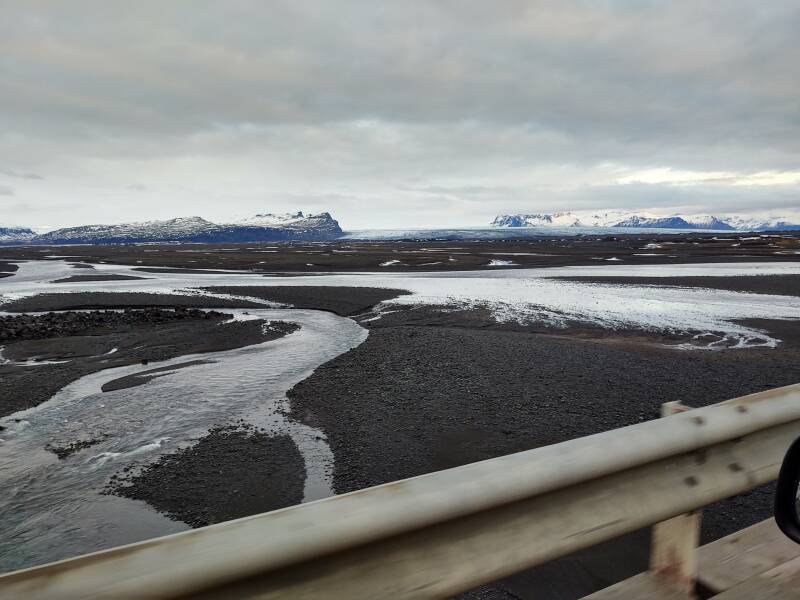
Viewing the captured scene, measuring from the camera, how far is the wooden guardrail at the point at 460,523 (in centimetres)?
113

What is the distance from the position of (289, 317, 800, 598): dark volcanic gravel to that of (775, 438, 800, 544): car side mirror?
2.53 meters

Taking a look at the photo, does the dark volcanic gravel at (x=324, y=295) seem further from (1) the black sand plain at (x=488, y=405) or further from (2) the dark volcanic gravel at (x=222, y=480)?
(2) the dark volcanic gravel at (x=222, y=480)

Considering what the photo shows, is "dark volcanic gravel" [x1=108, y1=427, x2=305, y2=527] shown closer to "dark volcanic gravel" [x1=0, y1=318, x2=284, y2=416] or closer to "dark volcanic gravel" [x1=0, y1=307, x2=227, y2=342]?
"dark volcanic gravel" [x1=0, y1=318, x2=284, y2=416]

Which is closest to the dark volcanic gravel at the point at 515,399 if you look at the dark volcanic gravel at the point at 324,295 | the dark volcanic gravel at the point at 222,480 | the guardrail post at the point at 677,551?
the dark volcanic gravel at the point at 222,480

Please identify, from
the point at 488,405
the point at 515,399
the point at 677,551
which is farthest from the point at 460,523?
the point at 515,399

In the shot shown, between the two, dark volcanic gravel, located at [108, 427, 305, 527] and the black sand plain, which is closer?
the black sand plain

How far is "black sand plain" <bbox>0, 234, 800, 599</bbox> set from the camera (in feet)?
15.2

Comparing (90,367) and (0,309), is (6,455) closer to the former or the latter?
(90,367)

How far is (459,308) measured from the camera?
63.1 feet

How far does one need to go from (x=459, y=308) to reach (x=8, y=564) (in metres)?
16.1

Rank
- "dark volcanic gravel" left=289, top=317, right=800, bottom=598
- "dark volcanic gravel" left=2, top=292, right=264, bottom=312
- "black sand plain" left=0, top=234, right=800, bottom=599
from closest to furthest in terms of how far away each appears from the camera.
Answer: "dark volcanic gravel" left=289, top=317, right=800, bottom=598 < "black sand plain" left=0, top=234, right=800, bottom=599 < "dark volcanic gravel" left=2, top=292, right=264, bottom=312

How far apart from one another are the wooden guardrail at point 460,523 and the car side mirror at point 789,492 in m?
0.41

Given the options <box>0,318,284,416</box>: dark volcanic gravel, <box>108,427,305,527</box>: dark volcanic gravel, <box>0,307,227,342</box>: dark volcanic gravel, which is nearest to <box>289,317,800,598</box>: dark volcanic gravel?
<box>108,427,305,527</box>: dark volcanic gravel

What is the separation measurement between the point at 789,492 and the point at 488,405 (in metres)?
6.60
